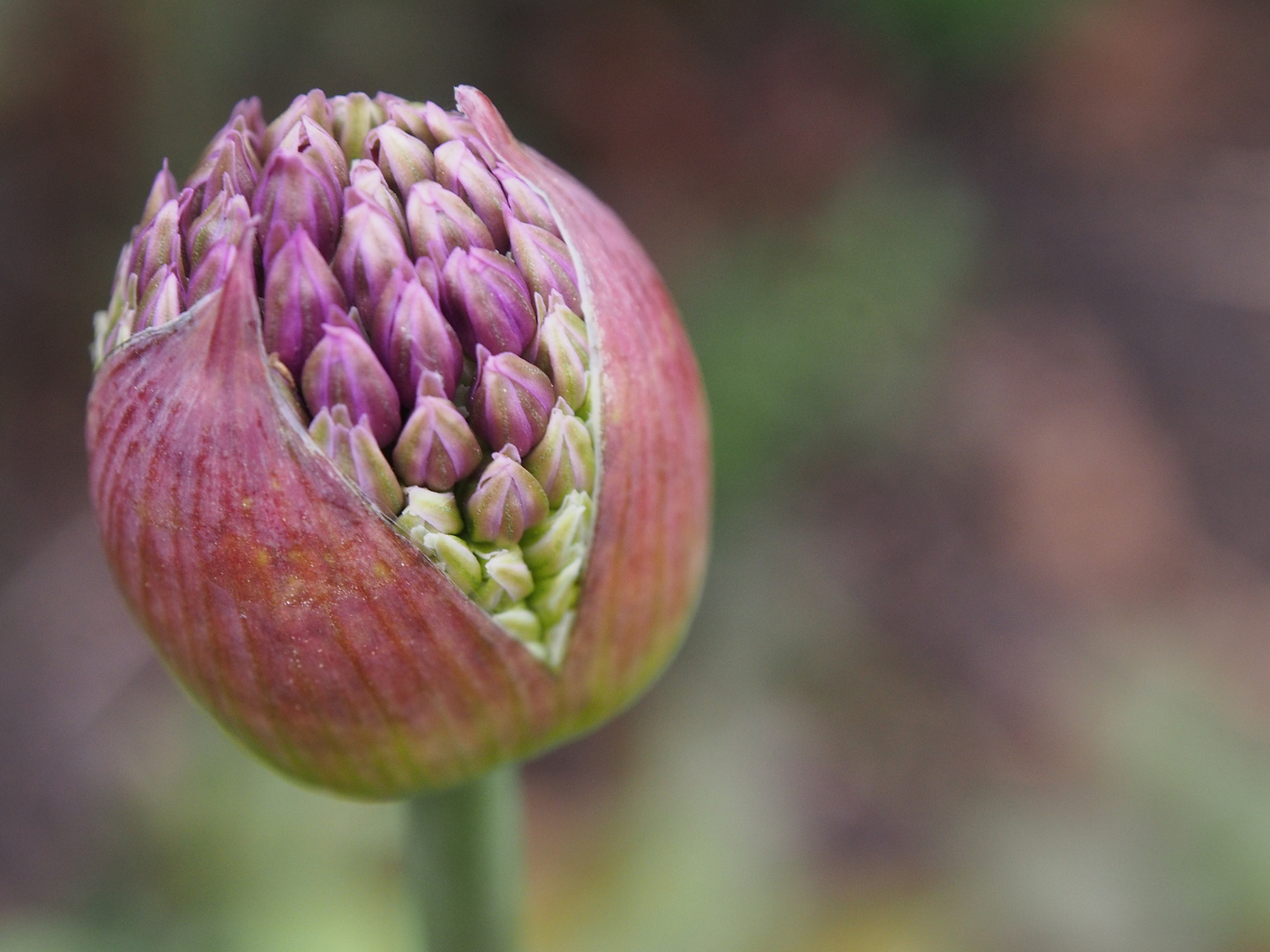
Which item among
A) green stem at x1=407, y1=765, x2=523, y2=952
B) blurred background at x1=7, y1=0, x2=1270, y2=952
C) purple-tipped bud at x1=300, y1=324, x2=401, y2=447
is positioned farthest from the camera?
blurred background at x1=7, y1=0, x2=1270, y2=952

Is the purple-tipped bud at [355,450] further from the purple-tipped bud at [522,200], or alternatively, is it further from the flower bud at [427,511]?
the purple-tipped bud at [522,200]

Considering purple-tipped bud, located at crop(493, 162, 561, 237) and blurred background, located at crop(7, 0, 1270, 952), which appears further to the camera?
blurred background, located at crop(7, 0, 1270, 952)

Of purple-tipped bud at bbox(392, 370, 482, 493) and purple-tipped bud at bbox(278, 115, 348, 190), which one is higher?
purple-tipped bud at bbox(278, 115, 348, 190)

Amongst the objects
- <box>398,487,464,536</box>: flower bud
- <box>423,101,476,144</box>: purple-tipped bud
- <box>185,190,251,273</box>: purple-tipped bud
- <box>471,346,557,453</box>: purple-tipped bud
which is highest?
<box>423,101,476,144</box>: purple-tipped bud

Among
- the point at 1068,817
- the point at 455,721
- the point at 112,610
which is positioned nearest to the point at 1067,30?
the point at 1068,817

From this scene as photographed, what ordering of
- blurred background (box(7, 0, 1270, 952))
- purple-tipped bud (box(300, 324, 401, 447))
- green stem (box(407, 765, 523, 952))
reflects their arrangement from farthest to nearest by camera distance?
1. blurred background (box(7, 0, 1270, 952))
2. green stem (box(407, 765, 523, 952))
3. purple-tipped bud (box(300, 324, 401, 447))

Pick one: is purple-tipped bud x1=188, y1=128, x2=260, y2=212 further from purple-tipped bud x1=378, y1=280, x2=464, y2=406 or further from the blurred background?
the blurred background

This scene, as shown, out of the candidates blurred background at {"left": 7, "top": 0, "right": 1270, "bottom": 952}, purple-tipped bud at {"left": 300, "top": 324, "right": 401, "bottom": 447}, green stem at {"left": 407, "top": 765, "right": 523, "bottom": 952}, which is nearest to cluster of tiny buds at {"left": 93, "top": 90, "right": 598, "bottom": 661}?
purple-tipped bud at {"left": 300, "top": 324, "right": 401, "bottom": 447}

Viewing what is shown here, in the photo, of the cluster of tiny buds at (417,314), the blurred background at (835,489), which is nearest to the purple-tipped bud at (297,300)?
the cluster of tiny buds at (417,314)
